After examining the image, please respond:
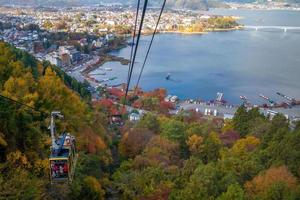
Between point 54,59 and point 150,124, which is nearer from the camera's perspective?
point 150,124

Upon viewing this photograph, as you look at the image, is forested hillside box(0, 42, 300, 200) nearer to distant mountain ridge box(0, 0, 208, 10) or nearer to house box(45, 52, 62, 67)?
house box(45, 52, 62, 67)

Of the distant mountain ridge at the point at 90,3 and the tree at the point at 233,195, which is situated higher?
the tree at the point at 233,195

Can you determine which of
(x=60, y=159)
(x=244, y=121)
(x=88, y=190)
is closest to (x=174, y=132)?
(x=244, y=121)

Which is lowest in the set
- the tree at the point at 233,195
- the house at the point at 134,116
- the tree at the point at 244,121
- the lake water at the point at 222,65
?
the lake water at the point at 222,65

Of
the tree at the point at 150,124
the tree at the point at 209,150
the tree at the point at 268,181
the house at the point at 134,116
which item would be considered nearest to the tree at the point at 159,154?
the tree at the point at 209,150

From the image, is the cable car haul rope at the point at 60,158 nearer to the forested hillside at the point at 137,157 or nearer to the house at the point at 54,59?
the forested hillside at the point at 137,157

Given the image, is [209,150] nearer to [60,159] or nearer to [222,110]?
[60,159]
